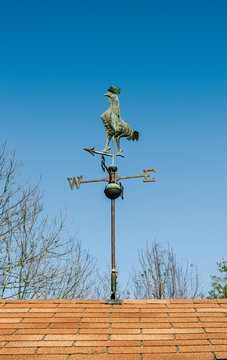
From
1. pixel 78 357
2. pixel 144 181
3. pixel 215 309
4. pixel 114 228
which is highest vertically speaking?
pixel 144 181

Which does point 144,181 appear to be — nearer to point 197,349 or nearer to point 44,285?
point 197,349

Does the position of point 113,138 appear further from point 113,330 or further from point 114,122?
point 113,330

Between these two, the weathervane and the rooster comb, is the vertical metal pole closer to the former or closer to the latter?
the weathervane

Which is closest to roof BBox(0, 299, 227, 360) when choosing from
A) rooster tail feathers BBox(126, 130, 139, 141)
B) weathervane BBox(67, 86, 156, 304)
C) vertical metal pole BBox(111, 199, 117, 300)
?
vertical metal pole BBox(111, 199, 117, 300)

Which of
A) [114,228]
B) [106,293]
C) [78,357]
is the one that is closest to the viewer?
[78,357]

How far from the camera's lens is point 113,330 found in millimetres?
4086

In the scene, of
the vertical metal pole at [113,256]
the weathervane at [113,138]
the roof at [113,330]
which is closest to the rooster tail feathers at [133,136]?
the weathervane at [113,138]

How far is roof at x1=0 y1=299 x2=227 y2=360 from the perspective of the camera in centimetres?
362

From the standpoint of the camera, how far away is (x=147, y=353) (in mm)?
3588

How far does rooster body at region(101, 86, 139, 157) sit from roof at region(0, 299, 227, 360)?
89.1 inches

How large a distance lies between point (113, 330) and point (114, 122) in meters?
2.98

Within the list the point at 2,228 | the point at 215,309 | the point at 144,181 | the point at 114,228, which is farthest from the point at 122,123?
the point at 2,228

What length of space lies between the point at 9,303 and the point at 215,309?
245cm

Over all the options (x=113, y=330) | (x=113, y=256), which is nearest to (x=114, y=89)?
(x=113, y=256)
